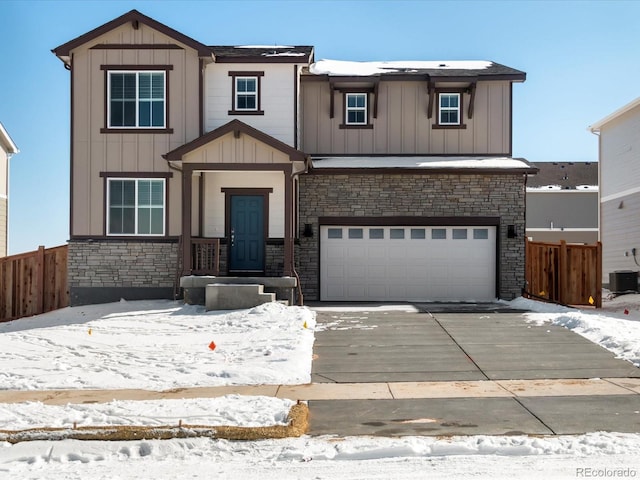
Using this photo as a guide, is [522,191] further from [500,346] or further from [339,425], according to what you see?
[339,425]

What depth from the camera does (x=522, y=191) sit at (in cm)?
1923

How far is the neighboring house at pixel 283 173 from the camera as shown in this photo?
59.8 feet

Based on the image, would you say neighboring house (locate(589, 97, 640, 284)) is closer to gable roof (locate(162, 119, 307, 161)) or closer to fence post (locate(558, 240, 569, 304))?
fence post (locate(558, 240, 569, 304))

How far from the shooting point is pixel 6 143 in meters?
29.4

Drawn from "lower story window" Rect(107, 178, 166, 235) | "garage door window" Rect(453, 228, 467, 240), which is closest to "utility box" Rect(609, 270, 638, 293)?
"garage door window" Rect(453, 228, 467, 240)

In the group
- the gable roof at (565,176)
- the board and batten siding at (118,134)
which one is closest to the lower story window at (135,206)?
the board and batten siding at (118,134)

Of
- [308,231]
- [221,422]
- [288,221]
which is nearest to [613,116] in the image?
[308,231]

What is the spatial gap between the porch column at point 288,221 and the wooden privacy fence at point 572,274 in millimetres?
7231

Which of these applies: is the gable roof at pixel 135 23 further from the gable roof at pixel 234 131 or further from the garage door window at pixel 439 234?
the garage door window at pixel 439 234

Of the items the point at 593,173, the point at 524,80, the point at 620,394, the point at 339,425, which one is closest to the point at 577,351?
the point at 620,394

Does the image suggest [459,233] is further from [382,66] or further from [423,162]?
[382,66]

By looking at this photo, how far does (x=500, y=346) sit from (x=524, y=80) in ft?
35.7

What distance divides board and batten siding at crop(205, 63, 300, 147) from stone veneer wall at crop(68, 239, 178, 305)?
13.6ft

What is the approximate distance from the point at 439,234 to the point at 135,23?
10.3m
